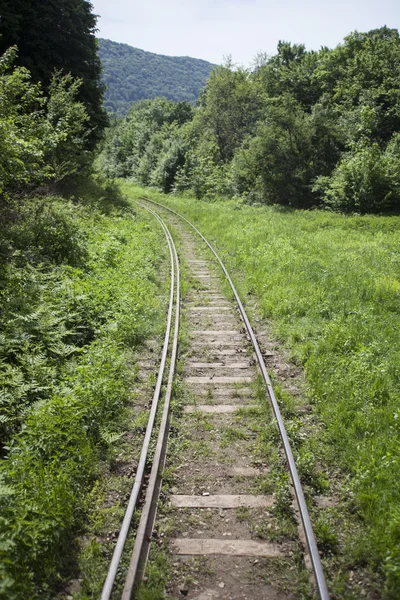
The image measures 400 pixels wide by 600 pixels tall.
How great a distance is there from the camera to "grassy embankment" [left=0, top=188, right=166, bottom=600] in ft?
13.2

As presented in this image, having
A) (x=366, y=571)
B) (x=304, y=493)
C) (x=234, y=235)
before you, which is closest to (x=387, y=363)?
(x=304, y=493)

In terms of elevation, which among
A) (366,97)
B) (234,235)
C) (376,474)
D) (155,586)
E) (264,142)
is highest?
(366,97)

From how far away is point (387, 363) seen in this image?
275 inches

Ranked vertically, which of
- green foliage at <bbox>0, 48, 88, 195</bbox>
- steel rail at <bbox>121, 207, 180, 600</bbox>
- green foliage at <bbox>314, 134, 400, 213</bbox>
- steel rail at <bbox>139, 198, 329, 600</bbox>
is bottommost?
steel rail at <bbox>121, 207, 180, 600</bbox>

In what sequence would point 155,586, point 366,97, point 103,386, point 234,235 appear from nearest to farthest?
point 155,586 < point 103,386 < point 234,235 < point 366,97

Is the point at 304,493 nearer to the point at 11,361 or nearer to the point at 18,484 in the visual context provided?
the point at 18,484

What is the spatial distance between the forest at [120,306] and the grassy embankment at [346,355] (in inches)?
1.1

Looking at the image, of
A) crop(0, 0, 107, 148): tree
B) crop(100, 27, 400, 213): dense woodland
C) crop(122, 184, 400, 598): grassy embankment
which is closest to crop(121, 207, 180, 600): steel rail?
crop(122, 184, 400, 598): grassy embankment

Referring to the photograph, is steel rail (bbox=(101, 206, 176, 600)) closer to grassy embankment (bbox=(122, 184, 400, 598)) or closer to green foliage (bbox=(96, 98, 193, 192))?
grassy embankment (bbox=(122, 184, 400, 598))

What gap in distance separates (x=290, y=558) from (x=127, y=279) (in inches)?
343

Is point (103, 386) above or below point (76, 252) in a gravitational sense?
below

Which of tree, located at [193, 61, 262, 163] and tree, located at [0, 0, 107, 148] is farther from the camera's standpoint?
tree, located at [193, 61, 262, 163]

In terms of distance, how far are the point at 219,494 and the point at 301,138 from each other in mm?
27331

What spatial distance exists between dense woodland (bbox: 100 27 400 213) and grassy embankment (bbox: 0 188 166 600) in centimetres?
1723
